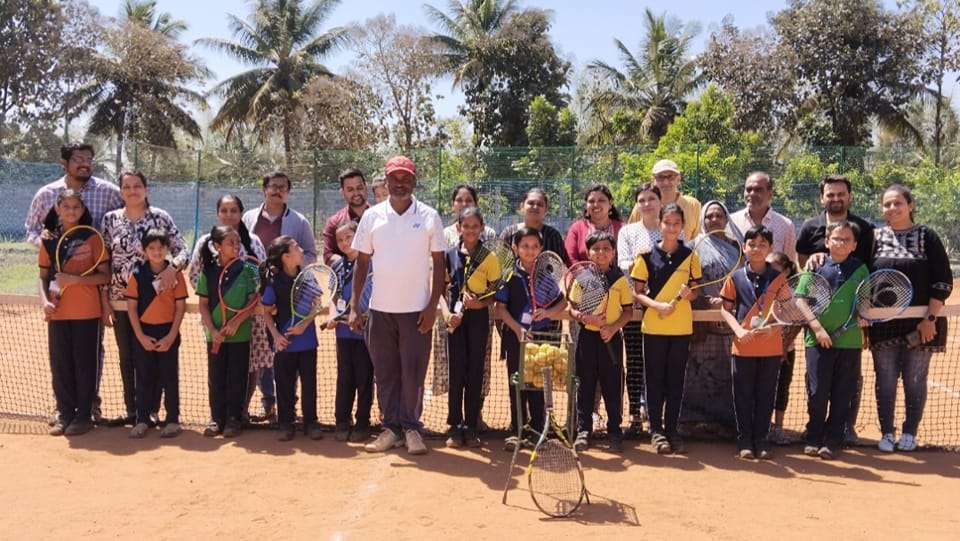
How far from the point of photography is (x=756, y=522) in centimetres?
453

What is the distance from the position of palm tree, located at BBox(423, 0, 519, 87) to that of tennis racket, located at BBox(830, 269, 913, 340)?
26.8m

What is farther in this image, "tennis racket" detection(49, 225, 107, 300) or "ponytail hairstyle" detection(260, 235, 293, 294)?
"tennis racket" detection(49, 225, 107, 300)

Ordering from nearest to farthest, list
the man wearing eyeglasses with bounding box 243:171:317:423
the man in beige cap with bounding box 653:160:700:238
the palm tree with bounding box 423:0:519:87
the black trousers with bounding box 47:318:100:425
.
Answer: the black trousers with bounding box 47:318:100:425, the man in beige cap with bounding box 653:160:700:238, the man wearing eyeglasses with bounding box 243:171:317:423, the palm tree with bounding box 423:0:519:87

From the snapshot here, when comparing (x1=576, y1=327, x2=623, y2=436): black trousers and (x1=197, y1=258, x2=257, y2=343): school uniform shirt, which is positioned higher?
(x1=197, y1=258, x2=257, y2=343): school uniform shirt

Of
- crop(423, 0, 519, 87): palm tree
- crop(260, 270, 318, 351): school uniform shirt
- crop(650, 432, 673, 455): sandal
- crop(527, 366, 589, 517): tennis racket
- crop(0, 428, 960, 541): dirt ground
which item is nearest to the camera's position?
crop(0, 428, 960, 541): dirt ground

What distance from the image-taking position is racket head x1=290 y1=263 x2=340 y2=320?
19.3 feet

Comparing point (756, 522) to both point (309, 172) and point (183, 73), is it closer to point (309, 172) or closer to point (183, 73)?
point (309, 172)

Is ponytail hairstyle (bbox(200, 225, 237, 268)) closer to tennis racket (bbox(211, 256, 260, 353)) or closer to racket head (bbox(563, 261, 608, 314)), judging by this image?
tennis racket (bbox(211, 256, 260, 353))

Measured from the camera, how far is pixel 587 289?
18.4ft

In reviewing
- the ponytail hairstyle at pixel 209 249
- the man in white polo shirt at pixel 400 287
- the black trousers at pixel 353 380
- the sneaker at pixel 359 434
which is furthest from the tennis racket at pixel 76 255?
the sneaker at pixel 359 434

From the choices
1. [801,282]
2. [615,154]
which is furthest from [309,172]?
[801,282]

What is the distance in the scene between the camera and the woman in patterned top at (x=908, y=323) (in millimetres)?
5664

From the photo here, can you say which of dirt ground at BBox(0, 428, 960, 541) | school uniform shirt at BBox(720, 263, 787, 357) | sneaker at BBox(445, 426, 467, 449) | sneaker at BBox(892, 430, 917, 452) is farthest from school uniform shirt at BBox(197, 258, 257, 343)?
sneaker at BBox(892, 430, 917, 452)

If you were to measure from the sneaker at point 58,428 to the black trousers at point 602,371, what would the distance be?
3834mm
